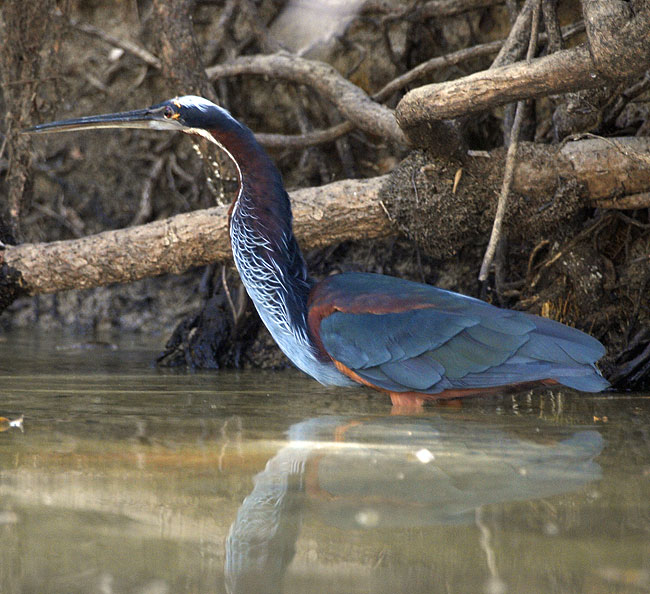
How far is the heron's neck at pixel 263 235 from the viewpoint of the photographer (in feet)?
10.9

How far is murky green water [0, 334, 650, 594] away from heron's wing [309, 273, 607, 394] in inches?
6.0

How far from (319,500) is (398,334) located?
1.45 m

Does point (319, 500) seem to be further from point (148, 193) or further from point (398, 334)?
point (148, 193)

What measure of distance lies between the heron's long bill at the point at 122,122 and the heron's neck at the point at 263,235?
0.26 meters

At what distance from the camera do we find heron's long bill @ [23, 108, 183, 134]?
3.46 meters

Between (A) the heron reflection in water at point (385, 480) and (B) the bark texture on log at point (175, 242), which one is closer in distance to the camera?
(A) the heron reflection in water at point (385, 480)

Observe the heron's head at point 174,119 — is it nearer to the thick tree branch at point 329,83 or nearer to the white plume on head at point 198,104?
the white plume on head at point 198,104

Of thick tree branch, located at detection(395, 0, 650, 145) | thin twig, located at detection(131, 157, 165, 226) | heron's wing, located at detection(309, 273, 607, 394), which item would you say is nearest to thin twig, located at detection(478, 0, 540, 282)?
thick tree branch, located at detection(395, 0, 650, 145)

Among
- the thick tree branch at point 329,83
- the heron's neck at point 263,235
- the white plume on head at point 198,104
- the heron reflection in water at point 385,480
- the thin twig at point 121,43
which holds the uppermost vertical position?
the thin twig at point 121,43

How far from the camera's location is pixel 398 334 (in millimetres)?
2926

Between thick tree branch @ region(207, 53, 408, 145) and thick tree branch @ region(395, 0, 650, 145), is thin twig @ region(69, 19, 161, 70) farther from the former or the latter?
thick tree branch @ region(395, 0, 650, 145)

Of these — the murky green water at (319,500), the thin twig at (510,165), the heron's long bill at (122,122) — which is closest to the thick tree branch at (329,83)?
the thin twig at (510,165)

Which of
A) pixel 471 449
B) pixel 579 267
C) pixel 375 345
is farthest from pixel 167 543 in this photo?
pixel 579 267

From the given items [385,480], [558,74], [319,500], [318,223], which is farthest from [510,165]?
[319,500]
